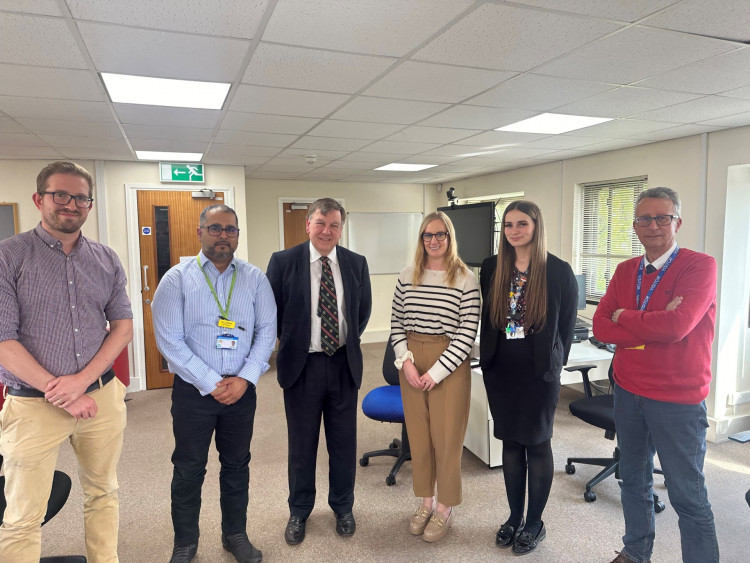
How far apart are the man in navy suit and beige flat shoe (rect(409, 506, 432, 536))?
0.31 meters

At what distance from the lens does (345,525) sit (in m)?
2.45

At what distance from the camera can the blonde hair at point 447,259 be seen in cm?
233

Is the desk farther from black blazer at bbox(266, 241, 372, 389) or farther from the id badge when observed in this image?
the id badge

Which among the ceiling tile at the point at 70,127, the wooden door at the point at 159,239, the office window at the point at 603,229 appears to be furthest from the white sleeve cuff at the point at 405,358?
the wooden door at the point at 159,239

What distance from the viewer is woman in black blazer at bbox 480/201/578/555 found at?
2158mm

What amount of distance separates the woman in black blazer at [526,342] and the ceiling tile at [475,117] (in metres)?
1.19

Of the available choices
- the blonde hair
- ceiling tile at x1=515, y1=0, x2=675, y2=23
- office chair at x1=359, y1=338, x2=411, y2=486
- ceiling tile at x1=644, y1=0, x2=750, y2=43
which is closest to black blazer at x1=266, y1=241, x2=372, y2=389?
the blonde hair

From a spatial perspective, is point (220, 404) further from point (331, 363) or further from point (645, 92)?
point (645, 92)

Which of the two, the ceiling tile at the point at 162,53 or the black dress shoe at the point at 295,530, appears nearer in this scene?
the ceiling tile at the point at 162,53

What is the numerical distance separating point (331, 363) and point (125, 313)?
0.94 meters

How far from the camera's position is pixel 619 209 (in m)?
4.75

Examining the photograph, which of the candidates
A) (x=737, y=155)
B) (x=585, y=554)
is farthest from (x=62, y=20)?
(x=737, y=155)

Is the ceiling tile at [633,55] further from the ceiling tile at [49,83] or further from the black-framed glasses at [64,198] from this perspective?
the ceiling tile at [49,83]

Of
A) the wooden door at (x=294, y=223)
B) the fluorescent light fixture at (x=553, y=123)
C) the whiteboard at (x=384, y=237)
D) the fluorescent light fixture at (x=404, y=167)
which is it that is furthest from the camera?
the whiteboard at (x=384, y=237)
